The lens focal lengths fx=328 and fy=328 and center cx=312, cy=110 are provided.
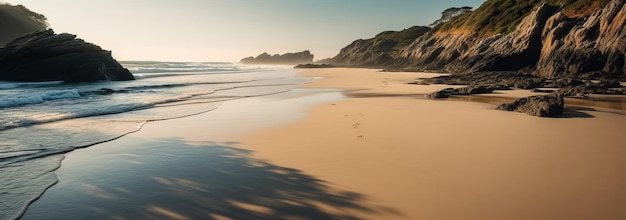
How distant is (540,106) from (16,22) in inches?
4512

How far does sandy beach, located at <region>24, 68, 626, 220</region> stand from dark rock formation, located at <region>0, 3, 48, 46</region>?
324ft

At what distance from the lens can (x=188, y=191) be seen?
17.0ft

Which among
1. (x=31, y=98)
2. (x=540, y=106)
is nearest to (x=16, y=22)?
(x=31, y=98)

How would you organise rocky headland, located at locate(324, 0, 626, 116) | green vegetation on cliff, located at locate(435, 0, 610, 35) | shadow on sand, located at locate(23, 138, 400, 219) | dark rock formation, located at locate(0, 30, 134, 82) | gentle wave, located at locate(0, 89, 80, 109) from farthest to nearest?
1. green vegetation on cliff, located at locate(435, 0, 610, 35)
2. dark rock formation, located at locate(0, 30, 134, 82)
3. rocky headland, located at locate(324, 0, 626, 116)
4. gentle wave, located at locate(0, 89, 80, 109)
5. shadow on sand, located at locate(23, 138, 400, 219)

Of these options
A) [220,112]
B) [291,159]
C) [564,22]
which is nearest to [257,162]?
[291,159]

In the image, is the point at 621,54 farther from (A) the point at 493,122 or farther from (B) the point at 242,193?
(B) the point at 242,193

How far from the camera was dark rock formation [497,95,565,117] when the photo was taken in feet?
37.3

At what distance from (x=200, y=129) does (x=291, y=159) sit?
4568mm

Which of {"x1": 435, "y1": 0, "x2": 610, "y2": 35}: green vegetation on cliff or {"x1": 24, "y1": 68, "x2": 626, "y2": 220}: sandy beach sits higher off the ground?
{"x1": 435, "y1": 0, "x2": 610, "y2": 35}: green vegetation on cliff

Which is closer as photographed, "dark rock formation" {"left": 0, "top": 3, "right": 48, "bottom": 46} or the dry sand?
the dry sand

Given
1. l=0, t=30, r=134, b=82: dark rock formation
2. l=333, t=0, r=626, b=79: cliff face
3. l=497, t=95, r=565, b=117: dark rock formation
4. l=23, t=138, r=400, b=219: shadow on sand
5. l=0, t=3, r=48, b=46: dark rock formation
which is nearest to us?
l=23, t=138, r=400, b=219: shadow on sand

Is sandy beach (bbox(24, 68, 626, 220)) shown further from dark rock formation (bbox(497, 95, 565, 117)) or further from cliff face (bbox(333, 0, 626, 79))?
cliff face (bbox(333, 0, 626, 79))

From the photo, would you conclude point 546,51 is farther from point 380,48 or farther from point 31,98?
point 380,48

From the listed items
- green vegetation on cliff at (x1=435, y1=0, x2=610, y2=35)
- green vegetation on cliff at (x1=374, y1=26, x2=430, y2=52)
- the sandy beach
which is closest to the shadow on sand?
the sandy beach
